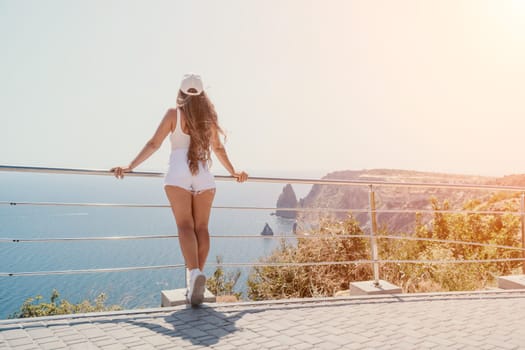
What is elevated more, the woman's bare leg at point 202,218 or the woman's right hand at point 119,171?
the woman's right hand at point 119,171

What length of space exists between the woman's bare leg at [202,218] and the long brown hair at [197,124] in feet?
0.70

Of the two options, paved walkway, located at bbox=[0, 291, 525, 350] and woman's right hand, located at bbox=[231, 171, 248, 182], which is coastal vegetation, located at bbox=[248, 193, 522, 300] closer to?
paved walkway, located at bbox=[0, 291, 525, 350]

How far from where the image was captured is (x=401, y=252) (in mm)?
9461

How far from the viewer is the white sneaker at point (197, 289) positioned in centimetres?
381

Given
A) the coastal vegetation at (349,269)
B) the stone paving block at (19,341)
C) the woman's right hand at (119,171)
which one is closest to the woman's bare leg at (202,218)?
the woman's right hand at (119,171)

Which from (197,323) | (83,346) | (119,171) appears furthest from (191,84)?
(83,346)

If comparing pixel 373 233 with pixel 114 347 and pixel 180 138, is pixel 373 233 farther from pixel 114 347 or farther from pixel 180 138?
pixel 114 347

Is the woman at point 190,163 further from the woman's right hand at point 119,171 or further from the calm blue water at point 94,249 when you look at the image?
the calm blue water at point 94,249


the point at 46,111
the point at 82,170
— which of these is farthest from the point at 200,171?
the point at 46,111

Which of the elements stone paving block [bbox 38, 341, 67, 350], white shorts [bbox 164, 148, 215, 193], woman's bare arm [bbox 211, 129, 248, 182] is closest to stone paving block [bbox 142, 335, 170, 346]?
stone paving block [bbox 38, 341, 67, 350]

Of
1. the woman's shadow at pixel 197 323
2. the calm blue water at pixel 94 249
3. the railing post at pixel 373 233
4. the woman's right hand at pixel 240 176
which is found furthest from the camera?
the calm blue water at pixel 94 249

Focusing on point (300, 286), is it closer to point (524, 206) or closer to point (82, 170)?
point (524, 206)

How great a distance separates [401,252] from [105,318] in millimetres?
7017

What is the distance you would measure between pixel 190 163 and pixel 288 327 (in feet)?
4.71
